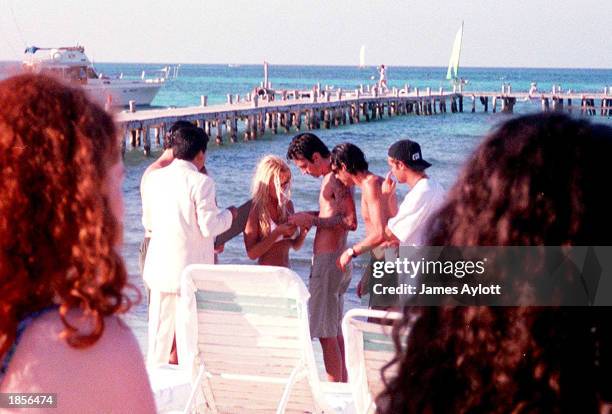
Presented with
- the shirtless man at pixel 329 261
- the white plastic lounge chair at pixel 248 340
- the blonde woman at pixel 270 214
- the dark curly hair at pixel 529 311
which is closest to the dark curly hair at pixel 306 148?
the shirtless man at pixel 329 261

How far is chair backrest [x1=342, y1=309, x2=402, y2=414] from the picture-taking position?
11.7ft

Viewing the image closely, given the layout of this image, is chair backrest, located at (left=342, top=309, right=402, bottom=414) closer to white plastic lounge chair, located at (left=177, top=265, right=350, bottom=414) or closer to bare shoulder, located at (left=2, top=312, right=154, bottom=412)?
white plastic lounge chair, located at (left=177, top=265, right=350, bottom=414)

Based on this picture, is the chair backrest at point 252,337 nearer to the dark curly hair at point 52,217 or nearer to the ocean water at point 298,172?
the ocean water at point 298,172

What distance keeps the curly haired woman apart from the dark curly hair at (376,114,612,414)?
0.55 metres

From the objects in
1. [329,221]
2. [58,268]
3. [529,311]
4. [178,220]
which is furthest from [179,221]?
[529,311]

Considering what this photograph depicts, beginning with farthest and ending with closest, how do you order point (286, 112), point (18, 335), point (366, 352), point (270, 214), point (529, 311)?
point (286, 112) → point (270, 214) → point (366, 352) → point (18, 335) → point (529, 311)

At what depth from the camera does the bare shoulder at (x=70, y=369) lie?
5.19 ft

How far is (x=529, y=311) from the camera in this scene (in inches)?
54.2

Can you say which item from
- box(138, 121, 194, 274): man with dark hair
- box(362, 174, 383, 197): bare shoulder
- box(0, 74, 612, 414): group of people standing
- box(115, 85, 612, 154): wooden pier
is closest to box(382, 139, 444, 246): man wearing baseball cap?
box(362, 174, 383, 197): bare shoulder

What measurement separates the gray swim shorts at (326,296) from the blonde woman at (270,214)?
234 mm

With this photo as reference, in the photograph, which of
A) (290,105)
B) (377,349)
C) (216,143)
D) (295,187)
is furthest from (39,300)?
(290,105)

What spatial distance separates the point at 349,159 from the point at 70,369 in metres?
3.90

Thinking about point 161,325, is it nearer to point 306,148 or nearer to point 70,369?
point 306,148

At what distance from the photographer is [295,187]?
22516mm
